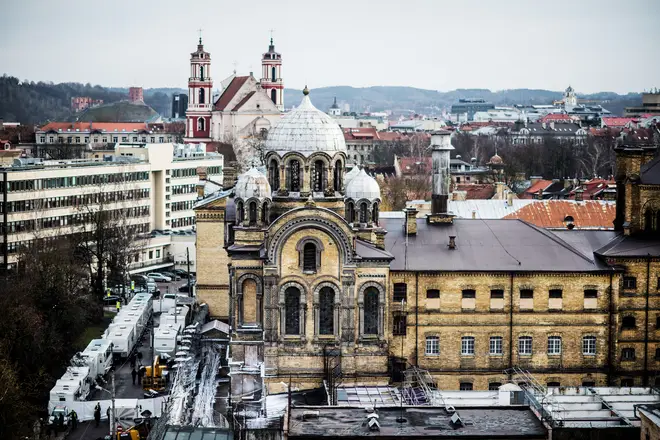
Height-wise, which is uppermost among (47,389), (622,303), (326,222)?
(326,222)

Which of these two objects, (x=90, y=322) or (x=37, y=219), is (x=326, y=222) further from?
(x=37, y=219)

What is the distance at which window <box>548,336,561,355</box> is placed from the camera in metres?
57.8

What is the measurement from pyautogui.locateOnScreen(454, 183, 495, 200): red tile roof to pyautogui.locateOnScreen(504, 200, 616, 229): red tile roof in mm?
23251

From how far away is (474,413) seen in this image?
47.1 meters

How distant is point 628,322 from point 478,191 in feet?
171

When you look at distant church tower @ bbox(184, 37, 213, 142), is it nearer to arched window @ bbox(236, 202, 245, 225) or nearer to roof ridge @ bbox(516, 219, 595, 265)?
roof ridge @ bbox(516, 219, 595, 265)

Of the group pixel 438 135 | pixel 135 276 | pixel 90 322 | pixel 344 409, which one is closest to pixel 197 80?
pixel 135 276

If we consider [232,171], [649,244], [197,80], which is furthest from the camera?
[197,80]

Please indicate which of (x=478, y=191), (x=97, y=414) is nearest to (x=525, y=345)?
(x=97, y=414)

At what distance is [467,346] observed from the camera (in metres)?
57.6

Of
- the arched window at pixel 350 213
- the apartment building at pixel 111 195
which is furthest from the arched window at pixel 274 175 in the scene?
the apartment building at pixel 111 195

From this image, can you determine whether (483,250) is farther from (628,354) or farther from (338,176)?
(628,354)

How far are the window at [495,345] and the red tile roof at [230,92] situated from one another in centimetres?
13156

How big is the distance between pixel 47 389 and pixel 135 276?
3855 centimetres
